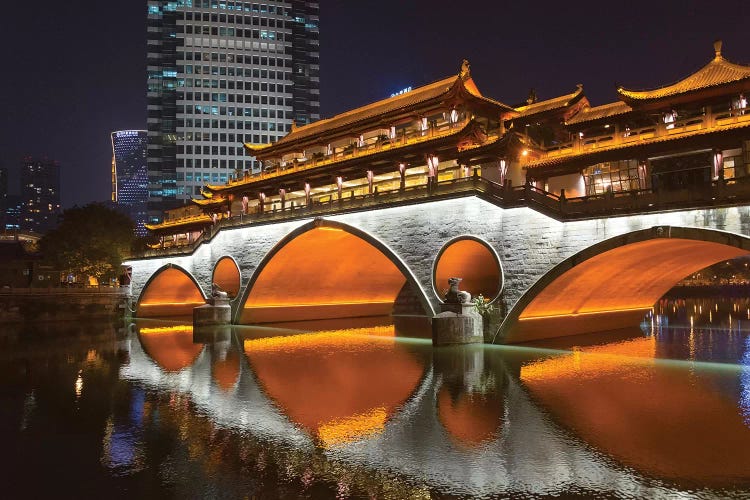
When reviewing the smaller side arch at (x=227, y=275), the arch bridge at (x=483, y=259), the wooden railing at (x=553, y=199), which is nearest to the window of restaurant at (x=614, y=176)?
the wooden railing at (x=553, y=199)

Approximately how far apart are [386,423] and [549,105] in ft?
73.0

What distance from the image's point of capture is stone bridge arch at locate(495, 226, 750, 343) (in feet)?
63.9

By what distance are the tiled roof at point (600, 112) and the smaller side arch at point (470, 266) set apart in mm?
7933

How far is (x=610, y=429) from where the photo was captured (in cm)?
1105

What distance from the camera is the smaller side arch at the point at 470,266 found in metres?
24.8

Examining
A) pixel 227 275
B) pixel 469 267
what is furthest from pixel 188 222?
pixel 469 267

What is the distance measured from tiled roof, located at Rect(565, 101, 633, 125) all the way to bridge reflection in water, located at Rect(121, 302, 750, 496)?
10760mm

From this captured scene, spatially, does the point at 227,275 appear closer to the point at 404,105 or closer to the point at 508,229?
the point at 404,105

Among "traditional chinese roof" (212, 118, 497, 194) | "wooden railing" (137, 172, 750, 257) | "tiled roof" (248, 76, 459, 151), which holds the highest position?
"tiled roof" (248, 76, 459, 151)

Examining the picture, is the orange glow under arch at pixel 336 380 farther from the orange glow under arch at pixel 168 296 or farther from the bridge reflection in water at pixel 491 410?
the orange glow under arch at pixel 168 296

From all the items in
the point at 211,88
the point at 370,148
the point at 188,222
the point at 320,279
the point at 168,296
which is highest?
the point at 211,88

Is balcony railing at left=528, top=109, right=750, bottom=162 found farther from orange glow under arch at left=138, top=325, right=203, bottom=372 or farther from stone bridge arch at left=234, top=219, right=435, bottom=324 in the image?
orange glow under arch at left=138, top=325, right=203, bottom=372

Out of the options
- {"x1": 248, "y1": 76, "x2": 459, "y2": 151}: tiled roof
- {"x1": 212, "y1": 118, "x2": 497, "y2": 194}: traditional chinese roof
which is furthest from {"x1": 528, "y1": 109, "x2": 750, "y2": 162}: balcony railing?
{"x1": 248, "y1": 76, "x2": 459, "y2": 151}: tiled roof

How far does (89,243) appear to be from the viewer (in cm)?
5700
